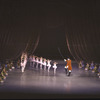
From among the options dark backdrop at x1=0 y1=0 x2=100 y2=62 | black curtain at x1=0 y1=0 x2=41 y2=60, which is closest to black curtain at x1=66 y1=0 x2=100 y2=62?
dark backdrop at x1=0 y1=0 x2=100 y2=62

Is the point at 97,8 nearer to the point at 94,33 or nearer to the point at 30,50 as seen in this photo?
the point at 94,33

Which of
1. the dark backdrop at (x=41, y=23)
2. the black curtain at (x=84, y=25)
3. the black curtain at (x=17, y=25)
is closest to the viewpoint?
the black curtain at (x=17, y=25)

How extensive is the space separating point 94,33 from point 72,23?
138 cm

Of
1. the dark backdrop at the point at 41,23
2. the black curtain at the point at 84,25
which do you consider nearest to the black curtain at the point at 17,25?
the dark backdrop at the point at 41,23

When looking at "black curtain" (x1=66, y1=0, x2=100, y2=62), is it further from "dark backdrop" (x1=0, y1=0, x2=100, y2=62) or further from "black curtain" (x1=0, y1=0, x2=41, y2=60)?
"black curtain" (x1=0, y1=0, x2=41, y2=60)

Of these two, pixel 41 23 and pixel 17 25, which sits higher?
pixel 41 23

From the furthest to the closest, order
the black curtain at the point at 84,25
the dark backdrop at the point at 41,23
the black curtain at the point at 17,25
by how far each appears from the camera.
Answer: the black curtain at the point at 84,25 < the dark backdrop at the point at 41,23 < the black curtain at the point at 17,25

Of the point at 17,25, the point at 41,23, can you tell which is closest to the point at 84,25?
the point at 41,23

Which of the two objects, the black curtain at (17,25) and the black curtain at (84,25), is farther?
the black curtain at (84,25)

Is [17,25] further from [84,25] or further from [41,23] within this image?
[84,25]

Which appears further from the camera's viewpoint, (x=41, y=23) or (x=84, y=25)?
(x=41, y=23)

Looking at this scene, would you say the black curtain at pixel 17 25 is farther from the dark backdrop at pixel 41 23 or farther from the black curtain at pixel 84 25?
the black curtain at pixel 84 25

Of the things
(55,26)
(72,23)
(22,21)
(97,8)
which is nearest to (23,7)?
Answer: (22,21)

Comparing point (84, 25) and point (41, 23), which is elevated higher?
point (41, 23)
